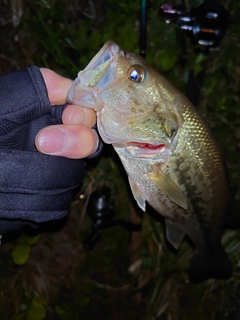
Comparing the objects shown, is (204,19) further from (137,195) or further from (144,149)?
(137,195)

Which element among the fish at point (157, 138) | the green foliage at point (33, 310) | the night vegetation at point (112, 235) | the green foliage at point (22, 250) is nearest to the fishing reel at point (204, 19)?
the night vegetation at point (112, 235)

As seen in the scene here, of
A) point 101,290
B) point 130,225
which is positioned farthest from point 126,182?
point 101,290

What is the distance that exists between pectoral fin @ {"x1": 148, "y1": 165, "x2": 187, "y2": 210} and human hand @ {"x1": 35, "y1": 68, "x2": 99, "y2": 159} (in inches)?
14.7

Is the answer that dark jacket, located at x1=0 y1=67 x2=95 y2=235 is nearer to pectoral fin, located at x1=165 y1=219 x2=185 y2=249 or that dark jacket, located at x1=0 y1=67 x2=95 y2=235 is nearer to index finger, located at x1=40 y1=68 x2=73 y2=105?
index finger, located at x1=40 y1=68 x2=73 y2=105

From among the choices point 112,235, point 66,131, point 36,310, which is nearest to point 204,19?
point 66,131

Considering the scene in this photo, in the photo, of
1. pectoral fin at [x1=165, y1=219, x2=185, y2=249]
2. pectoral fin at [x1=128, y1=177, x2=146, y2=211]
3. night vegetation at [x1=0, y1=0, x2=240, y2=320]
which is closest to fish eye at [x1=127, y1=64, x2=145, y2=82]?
pectoral fin at [x1=128, y1=177, x2=146, y2=211]

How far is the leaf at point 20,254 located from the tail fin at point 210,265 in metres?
1.30

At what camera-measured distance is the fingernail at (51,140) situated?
154cm

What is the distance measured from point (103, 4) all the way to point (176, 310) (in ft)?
8.85

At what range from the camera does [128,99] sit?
1.64 m

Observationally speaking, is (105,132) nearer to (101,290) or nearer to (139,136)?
(139,136)

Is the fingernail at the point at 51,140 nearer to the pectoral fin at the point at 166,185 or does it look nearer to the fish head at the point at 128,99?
the fish head at the point at 128,99

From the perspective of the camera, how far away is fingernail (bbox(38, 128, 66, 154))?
1.54m

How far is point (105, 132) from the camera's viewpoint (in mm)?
1650
